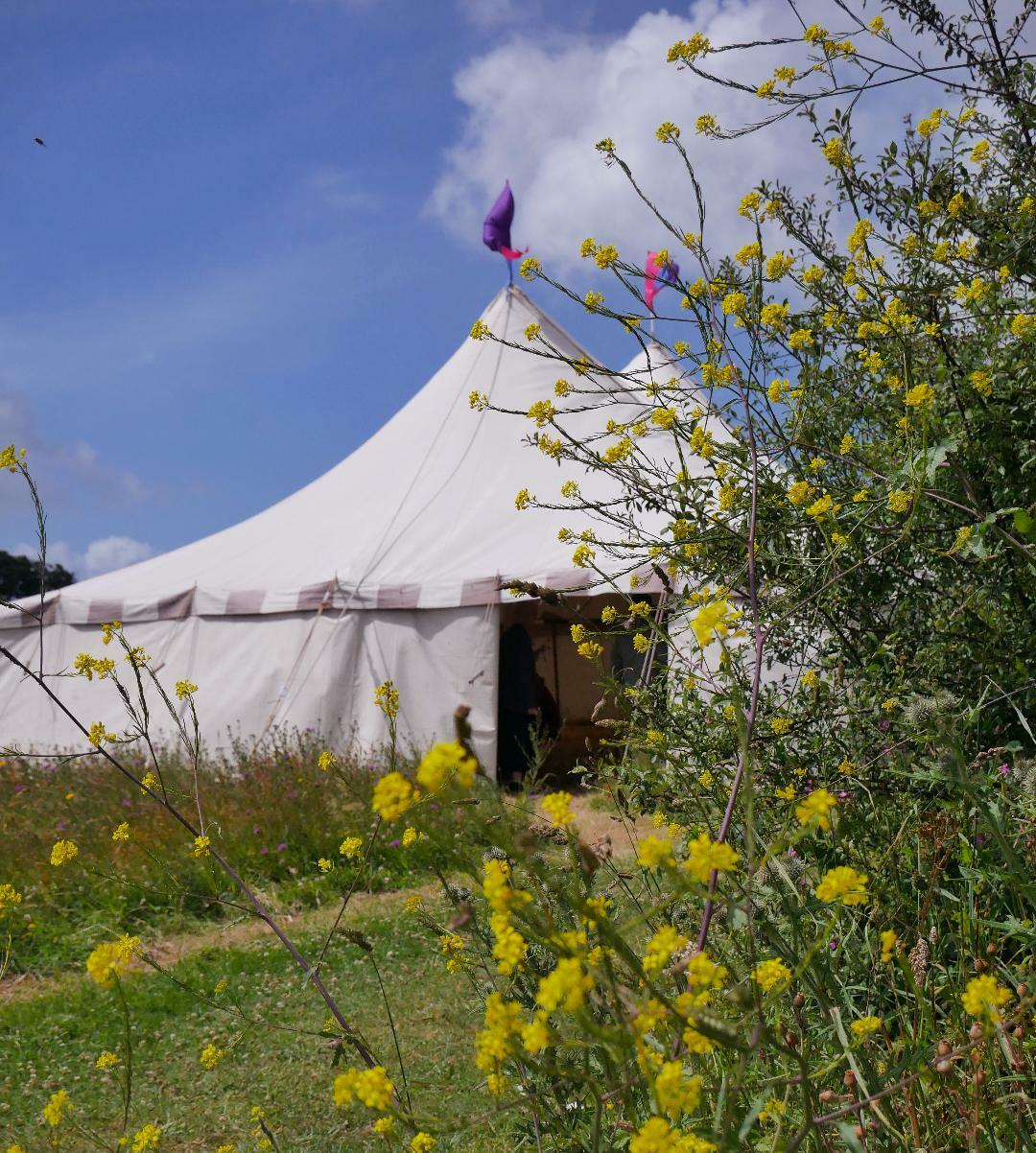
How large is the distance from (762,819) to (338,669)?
21.0ft

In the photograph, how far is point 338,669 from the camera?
8375 mm

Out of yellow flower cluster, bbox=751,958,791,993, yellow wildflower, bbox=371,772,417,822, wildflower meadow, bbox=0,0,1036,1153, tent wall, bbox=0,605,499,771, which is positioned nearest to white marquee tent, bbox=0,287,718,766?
tent wall, bbox=0,605,499,771

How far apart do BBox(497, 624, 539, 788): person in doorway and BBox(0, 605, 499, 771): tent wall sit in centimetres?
71

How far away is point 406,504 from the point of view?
9.38m

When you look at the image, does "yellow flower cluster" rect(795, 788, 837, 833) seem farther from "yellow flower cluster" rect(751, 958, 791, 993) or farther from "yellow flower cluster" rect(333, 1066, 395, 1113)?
"yellow flower cluster" rect(333, 1066, 395, 1113)

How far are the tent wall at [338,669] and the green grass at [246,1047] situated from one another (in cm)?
339

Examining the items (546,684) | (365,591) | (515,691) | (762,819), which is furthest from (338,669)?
(762,819)

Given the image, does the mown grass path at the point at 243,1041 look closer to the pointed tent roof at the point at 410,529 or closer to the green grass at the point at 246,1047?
the green grass at the point at 246,1047

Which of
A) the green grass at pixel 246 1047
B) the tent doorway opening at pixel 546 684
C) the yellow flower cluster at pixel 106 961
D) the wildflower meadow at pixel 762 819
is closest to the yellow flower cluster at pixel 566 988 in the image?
the wildflower meadow at pixel 762 819

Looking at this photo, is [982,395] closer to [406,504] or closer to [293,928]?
[293,928]

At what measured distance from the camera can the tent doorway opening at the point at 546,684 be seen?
9141mm

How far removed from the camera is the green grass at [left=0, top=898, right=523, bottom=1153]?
3035 millimetres

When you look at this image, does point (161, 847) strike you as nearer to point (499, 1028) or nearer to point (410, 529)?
point (410, 529)

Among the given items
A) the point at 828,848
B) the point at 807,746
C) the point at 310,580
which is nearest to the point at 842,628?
the point at 807,746
